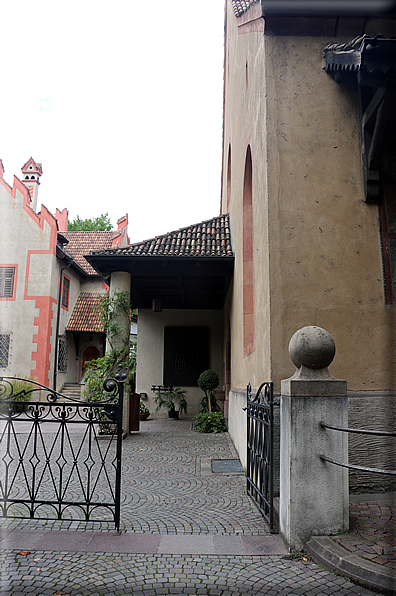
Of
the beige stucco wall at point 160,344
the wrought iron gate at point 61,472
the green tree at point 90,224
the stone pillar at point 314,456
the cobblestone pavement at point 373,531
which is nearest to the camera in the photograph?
the cobblestone pavement at point 373,531

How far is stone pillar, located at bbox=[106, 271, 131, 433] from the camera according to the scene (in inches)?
387

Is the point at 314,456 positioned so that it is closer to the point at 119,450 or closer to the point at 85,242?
the point at 119,450

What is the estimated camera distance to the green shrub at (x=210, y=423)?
1091 centimetres

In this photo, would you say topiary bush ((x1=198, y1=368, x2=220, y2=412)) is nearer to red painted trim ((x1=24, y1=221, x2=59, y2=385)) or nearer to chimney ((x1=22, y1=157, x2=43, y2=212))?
red painted trim ((x1=24, y1=221, x2=59, y2=385))

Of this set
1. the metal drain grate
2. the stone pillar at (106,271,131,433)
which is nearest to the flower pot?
the stone pillar at (106,271,131,433)

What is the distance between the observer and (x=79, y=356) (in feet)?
73.0

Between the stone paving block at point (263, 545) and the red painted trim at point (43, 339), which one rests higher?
the red painted trim at point (43, 339)

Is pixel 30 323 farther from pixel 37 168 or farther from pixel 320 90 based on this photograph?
pixel 320 90

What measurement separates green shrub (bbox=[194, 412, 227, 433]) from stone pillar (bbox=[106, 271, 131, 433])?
202 cm

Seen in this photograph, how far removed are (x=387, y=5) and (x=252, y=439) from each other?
548cm

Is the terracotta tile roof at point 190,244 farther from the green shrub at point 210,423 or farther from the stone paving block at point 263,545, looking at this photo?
the stone paving block at point 263,545

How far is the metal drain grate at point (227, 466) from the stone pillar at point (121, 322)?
3387 millimetres

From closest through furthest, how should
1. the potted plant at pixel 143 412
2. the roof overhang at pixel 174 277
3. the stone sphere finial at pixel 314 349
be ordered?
the stone sphere finial at pixel 314 349 → the roof overhang at pixel 174 277 → the potted plant at pixel 143 412

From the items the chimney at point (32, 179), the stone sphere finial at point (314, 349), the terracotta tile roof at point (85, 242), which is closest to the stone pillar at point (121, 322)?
the stone sphere finial at point (314, 349)
